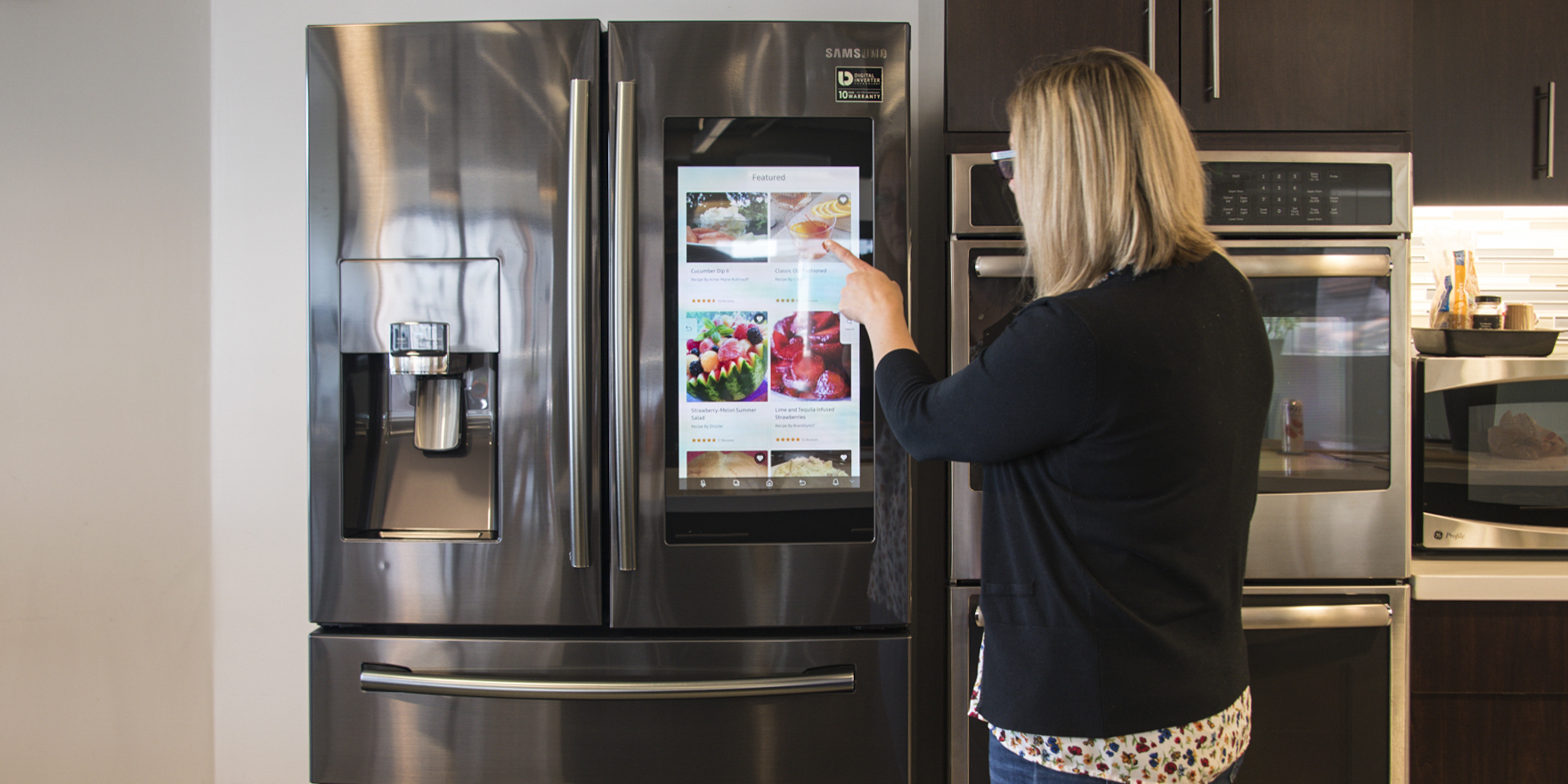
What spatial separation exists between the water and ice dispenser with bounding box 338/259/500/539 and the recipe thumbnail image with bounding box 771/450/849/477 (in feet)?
1.55

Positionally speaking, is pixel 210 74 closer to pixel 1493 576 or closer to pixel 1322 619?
pixel 1322 619

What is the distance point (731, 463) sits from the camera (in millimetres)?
1256

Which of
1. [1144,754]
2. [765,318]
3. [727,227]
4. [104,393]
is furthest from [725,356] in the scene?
[104,393]

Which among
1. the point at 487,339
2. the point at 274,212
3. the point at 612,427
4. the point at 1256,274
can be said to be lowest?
the point at 612,427

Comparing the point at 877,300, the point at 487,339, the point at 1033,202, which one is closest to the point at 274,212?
the point at 487,339

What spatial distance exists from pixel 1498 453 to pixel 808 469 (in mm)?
1390

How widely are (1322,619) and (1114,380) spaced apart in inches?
38.2

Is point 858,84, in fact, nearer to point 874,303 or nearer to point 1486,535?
point 874,303

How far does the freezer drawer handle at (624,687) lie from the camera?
125 centimetres

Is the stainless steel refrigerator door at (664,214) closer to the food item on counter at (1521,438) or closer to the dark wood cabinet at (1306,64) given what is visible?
the dark wood cabinet at (1306,64)

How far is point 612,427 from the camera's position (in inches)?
49.2

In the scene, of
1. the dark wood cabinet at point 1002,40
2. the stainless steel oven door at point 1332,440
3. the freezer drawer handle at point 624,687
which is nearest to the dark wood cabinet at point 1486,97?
the stainless steel oven door at point 1332,440

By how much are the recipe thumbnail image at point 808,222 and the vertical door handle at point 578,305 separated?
300mm

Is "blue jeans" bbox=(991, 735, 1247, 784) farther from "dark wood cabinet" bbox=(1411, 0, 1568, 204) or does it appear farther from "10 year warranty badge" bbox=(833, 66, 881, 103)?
"dark wood cabinet" bbox=(1411, 0, 1568, 204)
